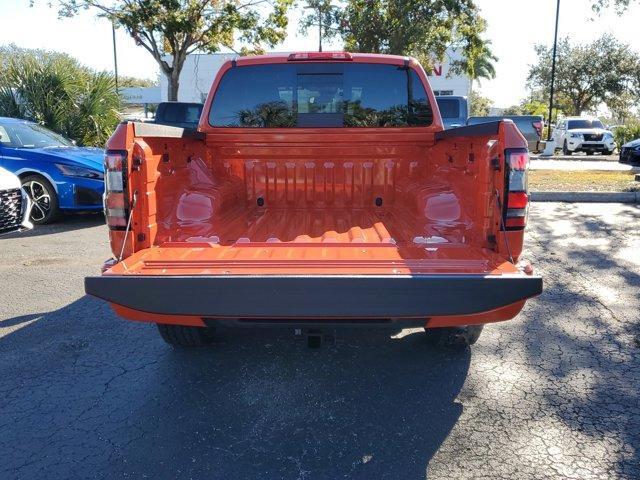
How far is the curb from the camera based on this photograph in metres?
11.2

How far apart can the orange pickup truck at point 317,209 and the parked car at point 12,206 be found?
106 inches

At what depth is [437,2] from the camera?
20.5 meters

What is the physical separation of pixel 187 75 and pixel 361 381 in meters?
34.6

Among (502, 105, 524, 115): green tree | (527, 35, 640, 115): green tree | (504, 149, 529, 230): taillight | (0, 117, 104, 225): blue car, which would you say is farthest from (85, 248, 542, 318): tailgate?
(502, 105, 524, 115): green tree

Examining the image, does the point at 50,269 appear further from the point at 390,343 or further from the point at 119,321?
the point at 390,343

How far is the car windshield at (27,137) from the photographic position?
9008 mm

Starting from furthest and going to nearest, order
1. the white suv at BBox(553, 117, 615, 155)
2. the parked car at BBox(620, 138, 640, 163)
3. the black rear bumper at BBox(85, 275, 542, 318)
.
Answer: the white suv at BBox(553, 117, 615, 155)
the parked car at BBox(620, 138, 640, 163)
the black rear bumper at BBox(85, 275, 542, 318)

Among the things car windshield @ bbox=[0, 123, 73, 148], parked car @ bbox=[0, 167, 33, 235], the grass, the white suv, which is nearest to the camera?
parked car @ bbox=[0, 167, 33, 235]

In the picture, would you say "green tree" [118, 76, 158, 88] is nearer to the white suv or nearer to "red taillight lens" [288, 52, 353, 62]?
the white suv

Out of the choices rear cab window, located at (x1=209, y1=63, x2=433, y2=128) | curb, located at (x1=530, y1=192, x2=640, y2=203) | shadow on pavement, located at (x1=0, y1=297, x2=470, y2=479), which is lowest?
shadow on pavement, located at (x1=0, y1=297, x2=470, y2=479)

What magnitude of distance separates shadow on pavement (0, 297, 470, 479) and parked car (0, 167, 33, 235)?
1938 millimetres

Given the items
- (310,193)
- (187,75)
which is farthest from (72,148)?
(187,75)

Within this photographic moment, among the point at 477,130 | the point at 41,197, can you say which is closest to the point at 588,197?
the point at 477,130

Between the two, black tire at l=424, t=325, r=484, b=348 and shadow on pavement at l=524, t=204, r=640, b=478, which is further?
black tire at l=424, t=325, r=484, b=348
